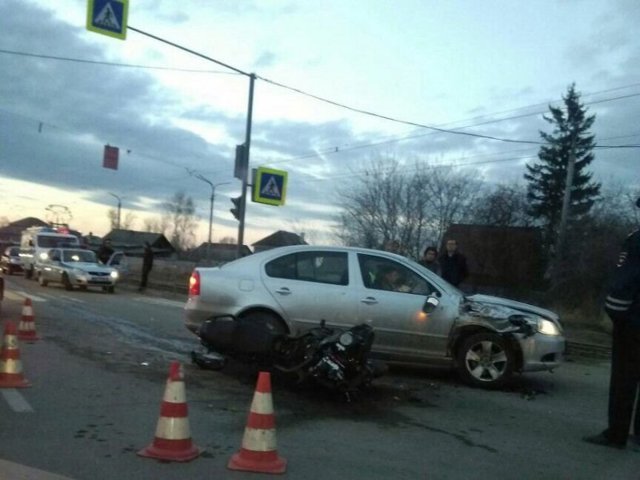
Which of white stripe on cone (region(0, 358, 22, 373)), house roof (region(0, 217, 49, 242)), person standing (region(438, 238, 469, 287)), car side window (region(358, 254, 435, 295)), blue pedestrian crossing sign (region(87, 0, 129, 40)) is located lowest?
white stripe on cone (region(0, 358, 22, 373))

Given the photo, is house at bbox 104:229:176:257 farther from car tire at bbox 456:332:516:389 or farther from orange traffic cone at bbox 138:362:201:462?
orange traffic cone at bbox 138:362:201:462

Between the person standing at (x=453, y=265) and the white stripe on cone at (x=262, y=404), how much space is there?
730cm

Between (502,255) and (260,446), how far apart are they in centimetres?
3811

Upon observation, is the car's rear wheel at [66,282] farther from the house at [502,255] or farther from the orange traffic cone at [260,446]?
the house at [502,255]

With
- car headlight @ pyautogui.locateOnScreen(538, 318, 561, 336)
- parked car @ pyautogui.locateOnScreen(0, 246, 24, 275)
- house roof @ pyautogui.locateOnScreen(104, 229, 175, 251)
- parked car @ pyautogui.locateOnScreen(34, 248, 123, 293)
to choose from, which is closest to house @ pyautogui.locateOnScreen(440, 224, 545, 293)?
parked car @ pyautogui.locateOnScreen(34, 248, 123, 293)

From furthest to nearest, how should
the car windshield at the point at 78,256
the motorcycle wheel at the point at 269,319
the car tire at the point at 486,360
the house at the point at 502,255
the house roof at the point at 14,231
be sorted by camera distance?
the house roof at the point at 14,231 → the house at the point at 502,255 → the car windshield at the point at 78,256 → the motorcycle wheel at the point at 269,319 → the car tire at the point at 486,360

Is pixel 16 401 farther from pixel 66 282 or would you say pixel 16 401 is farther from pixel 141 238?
pixel 141 238

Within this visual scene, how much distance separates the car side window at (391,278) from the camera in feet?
28.4

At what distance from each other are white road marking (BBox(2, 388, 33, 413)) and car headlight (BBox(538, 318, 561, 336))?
568 centimetres

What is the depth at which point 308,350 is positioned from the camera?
7266mm

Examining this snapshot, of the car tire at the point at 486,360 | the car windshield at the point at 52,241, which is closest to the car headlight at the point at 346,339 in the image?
the car tire at the point at 486,360

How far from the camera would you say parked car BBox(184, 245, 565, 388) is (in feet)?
27.4

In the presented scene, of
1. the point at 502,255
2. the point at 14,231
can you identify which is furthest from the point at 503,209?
the point at 14,231

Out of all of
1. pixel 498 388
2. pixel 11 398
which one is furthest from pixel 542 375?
pixel 11 398
